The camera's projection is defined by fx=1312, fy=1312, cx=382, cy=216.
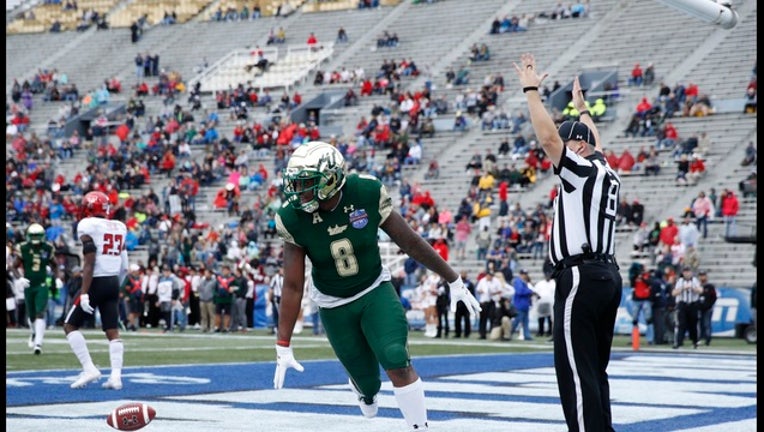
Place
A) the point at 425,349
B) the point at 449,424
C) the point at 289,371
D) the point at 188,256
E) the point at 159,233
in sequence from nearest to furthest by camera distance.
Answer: the point at 449,424 < the point at 289,371 < the point at 425,349 < the point at 188,256 < the point at 159,233

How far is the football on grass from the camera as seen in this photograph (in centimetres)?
779

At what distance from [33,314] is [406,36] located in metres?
29.0

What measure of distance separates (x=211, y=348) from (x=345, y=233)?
12358 mm

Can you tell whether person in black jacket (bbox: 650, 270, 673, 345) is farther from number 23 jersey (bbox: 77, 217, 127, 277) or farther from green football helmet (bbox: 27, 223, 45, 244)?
number 23 jersey (bbox: 77, 217, 127, 277)

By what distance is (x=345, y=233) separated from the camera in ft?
23.8

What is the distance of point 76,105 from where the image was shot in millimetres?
48031

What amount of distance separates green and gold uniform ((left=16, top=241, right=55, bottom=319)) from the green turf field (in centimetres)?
63

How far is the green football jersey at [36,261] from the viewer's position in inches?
679

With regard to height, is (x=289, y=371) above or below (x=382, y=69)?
below

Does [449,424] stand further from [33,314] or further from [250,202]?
[250,202]

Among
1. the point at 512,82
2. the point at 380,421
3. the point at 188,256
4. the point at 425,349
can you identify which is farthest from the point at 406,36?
the point at 380,421

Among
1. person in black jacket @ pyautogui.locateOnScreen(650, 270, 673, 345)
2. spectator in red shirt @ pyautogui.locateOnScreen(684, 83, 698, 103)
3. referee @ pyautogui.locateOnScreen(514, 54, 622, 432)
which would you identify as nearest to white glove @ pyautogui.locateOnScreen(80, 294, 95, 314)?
referee @ pyautogui.locateOnScreen(514, 54, 622, 432)

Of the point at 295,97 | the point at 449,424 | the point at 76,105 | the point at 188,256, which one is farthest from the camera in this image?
the point at 76,105

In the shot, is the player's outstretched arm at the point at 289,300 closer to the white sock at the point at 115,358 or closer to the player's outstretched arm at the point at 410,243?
the player's outstretched arm at the point at 410,243
